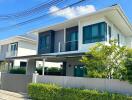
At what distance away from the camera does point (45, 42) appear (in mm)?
25359

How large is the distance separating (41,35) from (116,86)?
49.6ft

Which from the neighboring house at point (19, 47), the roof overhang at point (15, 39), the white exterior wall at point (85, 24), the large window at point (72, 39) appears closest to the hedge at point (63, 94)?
the white exterior wall at point (85, 24)

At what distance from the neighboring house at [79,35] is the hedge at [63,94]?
416 centimetres

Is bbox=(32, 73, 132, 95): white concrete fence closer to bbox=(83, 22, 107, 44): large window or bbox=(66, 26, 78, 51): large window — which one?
bbox=(83, 22, 107, 44): large window

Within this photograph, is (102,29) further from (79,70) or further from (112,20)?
(79,70)

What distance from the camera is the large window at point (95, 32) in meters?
18.6

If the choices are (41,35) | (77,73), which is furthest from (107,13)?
(41,35)

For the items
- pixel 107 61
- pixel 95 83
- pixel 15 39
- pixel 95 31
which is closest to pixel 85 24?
pixel 95 31

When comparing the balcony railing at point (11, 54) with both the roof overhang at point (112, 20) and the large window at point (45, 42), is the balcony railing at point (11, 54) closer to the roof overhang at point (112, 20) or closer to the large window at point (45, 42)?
the large window at point (45, 42)

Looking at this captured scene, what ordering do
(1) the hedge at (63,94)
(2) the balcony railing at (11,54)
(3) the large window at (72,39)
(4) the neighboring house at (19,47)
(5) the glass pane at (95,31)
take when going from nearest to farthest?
1. (1) the hedge at (63,94)
2. (5) the glass pane at (95,31)
3. (3) the large window at (72,39)
4. (4) the neighboring house at (19,47)
5. (2) the balcony railing at (11,54)

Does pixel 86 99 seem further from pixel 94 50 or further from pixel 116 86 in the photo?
pixel 94 50

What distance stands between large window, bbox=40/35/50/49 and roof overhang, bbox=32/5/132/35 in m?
0.89

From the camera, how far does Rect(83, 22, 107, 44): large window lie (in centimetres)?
1858

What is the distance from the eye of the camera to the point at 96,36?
62.5ft
